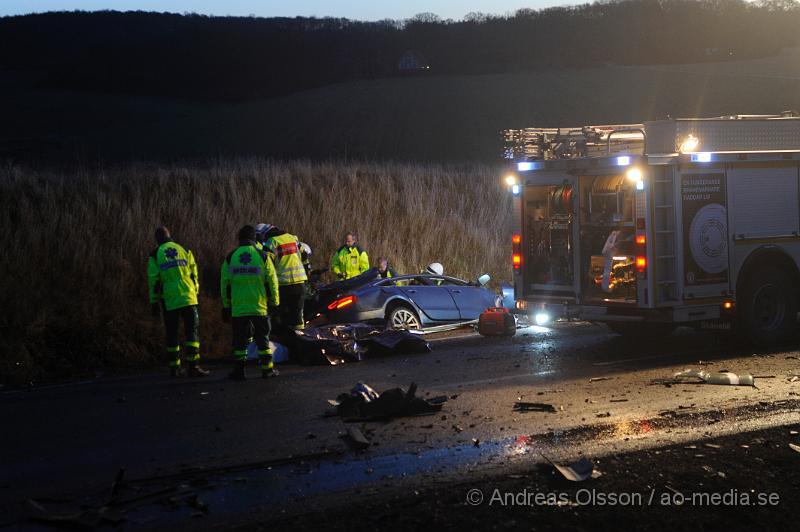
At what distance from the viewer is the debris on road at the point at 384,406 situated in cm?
915

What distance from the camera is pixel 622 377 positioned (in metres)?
11.3

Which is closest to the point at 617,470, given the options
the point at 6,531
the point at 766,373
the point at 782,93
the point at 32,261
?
the point at 6,531

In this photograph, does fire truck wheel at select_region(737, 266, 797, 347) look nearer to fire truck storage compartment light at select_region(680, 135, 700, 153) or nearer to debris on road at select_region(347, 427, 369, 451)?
fire truck storage compartment light at select_region(680, 135, 700, 153)

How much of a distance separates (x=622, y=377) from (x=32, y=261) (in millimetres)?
10721

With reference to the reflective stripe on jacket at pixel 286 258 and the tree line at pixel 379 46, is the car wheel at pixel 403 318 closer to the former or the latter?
the reflective stripe on jacket at pixel 286 258

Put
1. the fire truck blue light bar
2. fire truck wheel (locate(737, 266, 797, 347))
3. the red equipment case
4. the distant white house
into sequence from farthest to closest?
the distant white house, the red equipment case, the fire truck blue light bar, fire truck wheel (locate(737, 266, 797, 347))

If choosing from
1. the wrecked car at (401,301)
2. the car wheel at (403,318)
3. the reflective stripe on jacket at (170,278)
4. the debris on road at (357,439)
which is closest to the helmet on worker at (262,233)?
the wrecked car at (401,301)

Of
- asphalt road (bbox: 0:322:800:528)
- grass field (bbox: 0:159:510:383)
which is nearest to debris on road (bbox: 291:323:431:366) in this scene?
asphalt road (bbox: 0:322:800:528)

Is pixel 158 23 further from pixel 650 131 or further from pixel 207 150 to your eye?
pixel 650 131

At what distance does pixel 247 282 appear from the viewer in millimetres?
12211

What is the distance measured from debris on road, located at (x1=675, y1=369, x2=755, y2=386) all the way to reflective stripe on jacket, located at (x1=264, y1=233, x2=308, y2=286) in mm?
5671

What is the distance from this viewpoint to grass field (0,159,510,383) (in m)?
14.9

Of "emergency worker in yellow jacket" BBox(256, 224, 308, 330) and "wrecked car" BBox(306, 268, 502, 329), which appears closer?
"emergency worker in yellow jacket" BBox(256, 224, 308, 330)

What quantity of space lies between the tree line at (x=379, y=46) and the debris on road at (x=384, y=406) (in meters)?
56.9
